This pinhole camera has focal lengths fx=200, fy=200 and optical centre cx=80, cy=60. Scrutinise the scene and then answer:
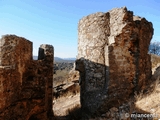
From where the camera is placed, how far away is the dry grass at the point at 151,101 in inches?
233

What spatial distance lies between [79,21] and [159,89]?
15.4ft

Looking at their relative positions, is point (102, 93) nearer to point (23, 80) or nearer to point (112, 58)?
point (112, 58)

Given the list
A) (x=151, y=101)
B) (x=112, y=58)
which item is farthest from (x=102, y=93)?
(x=151, y=101)

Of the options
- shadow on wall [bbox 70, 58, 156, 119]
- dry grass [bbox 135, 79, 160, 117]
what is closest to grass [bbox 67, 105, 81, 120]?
shadow on wall [bbox 70, 58, 156, 119]

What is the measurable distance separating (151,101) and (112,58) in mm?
2272

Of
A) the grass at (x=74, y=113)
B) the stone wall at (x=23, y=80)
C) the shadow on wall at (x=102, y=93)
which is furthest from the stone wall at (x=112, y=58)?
the stone wall at (x=23, y=80)

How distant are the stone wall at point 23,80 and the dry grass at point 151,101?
3.34 meters

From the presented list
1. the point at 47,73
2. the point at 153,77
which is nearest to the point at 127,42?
the point at 153,77

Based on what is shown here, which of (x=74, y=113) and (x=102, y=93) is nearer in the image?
(x=102, y=93)

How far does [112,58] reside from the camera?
7941 mm

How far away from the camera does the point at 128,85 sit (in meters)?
7.90

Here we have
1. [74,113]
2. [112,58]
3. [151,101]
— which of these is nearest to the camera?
[151,101]

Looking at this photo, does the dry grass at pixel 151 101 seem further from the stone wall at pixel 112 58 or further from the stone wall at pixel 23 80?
the stone wall at pixel 23 80

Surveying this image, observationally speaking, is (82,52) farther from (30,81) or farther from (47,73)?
(30,81)
